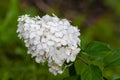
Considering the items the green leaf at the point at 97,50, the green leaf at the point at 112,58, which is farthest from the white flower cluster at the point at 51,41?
the green leaf at the point at 112,58

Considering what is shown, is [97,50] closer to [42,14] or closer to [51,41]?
[51,41]

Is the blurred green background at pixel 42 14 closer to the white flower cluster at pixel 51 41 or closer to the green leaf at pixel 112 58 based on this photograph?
the green leaf at pixel 112 58

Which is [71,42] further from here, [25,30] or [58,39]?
[25,30]

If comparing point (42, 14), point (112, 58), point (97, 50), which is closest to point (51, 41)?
point (97, 50)

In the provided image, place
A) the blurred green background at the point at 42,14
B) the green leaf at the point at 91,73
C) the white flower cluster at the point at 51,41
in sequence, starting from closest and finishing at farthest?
the white flower cluster at the point at 51,41, the green leaf at the point at 91,73, the blurred green background at the point at 42,14

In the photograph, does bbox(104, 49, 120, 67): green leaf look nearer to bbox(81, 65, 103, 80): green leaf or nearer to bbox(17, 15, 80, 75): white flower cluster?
bbox(81, 65, 103, 80): green leaf

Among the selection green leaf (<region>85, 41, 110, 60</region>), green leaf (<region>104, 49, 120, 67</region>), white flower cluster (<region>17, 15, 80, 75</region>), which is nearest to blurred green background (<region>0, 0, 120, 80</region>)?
green leaf (<region>104, 49, 120, 67</region>)

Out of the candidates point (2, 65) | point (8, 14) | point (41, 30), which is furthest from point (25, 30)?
point (8, 14)
